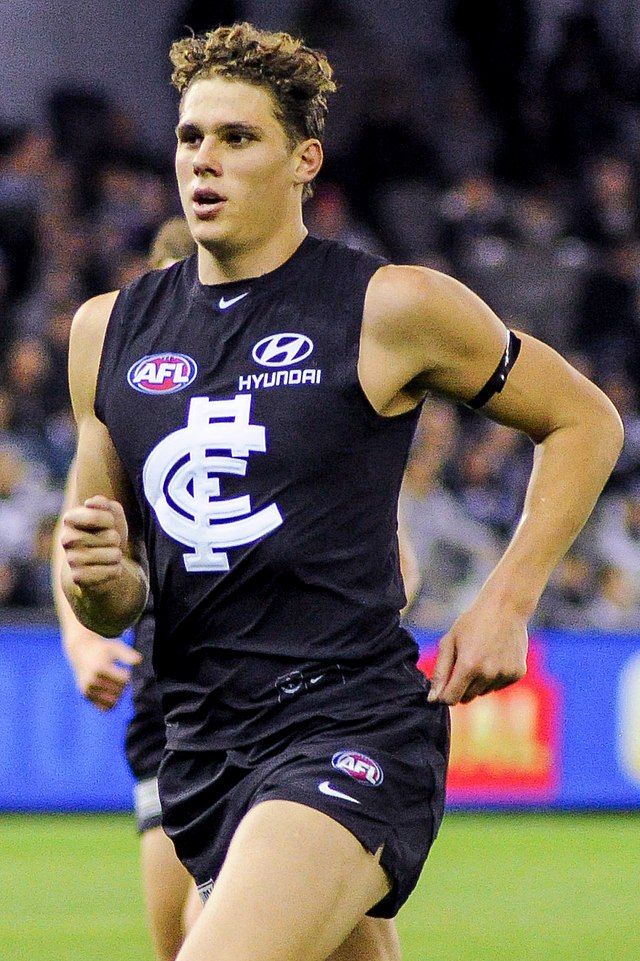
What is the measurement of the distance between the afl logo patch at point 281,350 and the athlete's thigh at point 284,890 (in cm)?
96

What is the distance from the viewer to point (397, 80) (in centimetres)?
1647

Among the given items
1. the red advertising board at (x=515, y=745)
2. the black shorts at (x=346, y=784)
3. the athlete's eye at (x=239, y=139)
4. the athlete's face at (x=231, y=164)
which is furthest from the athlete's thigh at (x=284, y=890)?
the red advertising board at (x=515, y=745)

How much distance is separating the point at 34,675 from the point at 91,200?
5917 millimetres

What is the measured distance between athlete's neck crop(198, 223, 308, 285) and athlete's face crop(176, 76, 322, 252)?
0.05 feet

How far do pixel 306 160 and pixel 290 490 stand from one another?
2.68 ft

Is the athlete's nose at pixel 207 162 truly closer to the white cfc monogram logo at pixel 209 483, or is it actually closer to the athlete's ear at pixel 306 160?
the athlete's ear at pixel 306 160

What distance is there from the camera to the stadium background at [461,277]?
9844 mm

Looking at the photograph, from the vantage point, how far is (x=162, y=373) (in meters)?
3.88

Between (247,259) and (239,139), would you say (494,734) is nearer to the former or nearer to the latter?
(247,259)

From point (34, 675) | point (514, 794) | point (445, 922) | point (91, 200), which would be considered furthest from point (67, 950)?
point (91, 200)

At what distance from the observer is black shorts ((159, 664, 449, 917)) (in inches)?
138

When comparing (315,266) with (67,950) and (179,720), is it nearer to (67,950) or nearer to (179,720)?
(179,720)

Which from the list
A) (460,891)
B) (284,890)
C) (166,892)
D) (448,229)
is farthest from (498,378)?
(448,229)

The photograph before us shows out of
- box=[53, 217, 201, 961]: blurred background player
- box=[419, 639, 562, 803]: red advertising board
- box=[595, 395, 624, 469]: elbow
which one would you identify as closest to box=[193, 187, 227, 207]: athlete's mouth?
box=[595, 395, 624, 469]: elbow
